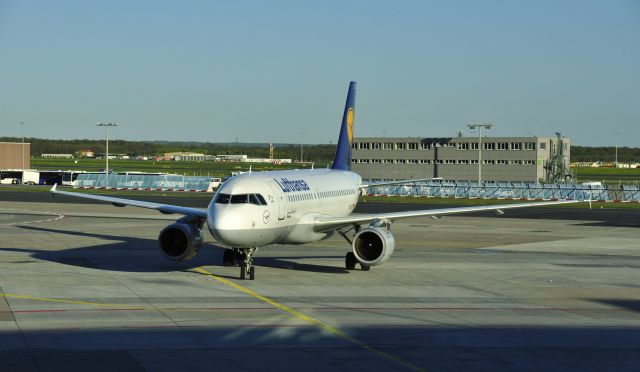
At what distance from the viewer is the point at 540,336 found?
2473 cm

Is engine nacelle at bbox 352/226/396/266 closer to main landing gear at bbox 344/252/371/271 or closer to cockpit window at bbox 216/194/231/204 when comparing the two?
main landing gear at bbox 344/252/371/271

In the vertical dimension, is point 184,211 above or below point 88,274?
above

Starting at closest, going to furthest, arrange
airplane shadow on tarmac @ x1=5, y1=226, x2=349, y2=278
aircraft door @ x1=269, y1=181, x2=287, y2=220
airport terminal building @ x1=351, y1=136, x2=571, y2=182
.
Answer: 1. aircraft door @ x1=269, y1=181, x2=287, y2=220
2. airplane shadow on tarmac @ x1=5, y1=226, x2=349, y2=278
3. airport terminal building @ x1=351, y1=136, x2=571, y2=182

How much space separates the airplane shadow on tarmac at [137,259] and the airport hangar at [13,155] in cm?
12161

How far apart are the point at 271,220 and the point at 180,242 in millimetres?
4106

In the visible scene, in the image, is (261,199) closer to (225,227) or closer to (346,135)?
(225,227)

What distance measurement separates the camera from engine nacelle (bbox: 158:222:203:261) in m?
36.6

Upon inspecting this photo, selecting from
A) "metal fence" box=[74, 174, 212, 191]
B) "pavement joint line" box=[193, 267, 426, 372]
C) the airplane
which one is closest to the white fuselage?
the airplane

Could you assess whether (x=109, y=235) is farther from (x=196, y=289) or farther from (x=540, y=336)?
(x=540, y=336)

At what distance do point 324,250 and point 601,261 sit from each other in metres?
13.4

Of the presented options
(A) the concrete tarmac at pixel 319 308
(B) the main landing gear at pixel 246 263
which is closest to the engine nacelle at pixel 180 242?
(A) the concrete tarmac at pixel 319 308

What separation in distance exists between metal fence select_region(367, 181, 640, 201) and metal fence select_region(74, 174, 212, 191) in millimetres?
21902

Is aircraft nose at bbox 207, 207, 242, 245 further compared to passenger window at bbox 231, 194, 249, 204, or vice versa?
passenger window at bbox 231, 194, 249, 204

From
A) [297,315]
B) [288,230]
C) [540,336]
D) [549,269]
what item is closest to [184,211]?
[288,230]
